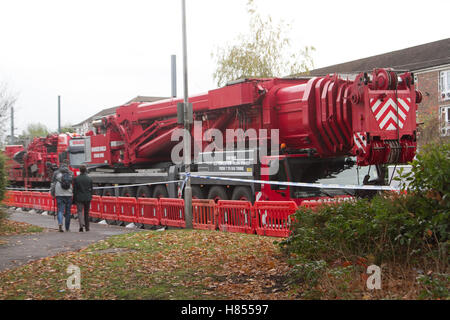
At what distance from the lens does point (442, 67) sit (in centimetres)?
3859

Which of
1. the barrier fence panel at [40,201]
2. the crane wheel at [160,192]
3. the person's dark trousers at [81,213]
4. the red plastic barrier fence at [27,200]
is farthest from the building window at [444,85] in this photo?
the person's dark trousers at [81,213]

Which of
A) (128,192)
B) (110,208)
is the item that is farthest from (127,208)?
(128,192)

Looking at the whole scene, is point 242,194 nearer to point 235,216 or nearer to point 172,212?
point 235,216

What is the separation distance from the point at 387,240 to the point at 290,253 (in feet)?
5.01

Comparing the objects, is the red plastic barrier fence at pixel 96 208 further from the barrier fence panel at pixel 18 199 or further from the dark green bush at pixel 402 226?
the dark green bush at pixel 402 226

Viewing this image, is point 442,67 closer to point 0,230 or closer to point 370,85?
point 370,85

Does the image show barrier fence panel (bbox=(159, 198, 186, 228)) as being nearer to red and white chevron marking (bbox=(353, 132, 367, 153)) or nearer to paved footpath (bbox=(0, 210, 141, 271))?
paved footpath (bbox=(0, 210, 141, 271))

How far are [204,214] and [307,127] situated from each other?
3.39 metres

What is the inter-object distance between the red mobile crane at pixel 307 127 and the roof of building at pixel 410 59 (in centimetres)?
2567

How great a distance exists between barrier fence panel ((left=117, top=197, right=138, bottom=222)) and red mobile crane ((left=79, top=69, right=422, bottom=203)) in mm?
837

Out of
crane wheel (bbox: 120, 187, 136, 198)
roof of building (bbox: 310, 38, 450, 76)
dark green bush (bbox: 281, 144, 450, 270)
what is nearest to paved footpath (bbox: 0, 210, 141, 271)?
crane wheel (bbox: 120, 187, 136, 198)

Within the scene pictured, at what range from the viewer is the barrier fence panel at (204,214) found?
43.4ft

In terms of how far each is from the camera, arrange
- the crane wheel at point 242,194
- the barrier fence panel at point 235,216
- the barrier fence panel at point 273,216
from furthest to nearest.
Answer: the crane wheel at point 242,194
the barrier fence panel at point 235,216
the barrier fence panel at point 273,216

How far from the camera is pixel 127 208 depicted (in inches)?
672
